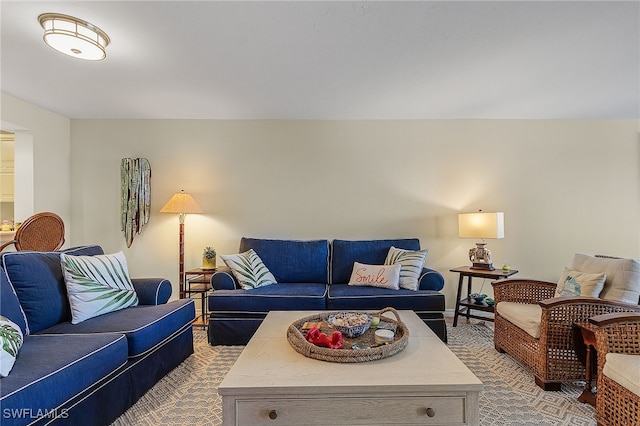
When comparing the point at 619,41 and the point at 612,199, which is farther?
the point at 612,199

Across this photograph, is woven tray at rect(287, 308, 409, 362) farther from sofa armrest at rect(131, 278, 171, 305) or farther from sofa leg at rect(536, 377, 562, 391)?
sofa armrest at rect(131, 278, 171, 305)

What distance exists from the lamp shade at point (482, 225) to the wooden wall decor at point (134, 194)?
147 inches

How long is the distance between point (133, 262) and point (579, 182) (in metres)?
5.52

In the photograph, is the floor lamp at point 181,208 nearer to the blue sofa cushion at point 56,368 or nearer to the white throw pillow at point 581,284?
the blue sofa cushion at point 56,368

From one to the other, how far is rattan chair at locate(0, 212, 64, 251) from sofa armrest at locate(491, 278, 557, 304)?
156 inches

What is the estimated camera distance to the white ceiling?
1927 mm

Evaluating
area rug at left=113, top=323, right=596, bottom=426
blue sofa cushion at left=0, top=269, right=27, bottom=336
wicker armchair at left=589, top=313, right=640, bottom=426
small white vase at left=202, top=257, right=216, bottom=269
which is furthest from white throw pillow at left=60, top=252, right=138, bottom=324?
wicker armchair at left=589, top=313, right=640, bottom=426

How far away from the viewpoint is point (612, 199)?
3918mm

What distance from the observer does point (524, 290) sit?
8.79 feet

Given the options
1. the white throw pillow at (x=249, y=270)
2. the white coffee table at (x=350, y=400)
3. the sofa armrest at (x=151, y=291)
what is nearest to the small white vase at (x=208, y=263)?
the white throw pillow at (x=249, y=270)

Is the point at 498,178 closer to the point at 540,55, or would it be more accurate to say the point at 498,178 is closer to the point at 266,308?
the point at 540,55

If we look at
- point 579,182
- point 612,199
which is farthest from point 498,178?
point 612,199

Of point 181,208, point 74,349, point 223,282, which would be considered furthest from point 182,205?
point 74,349

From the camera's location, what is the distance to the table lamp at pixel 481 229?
11.1 ft
